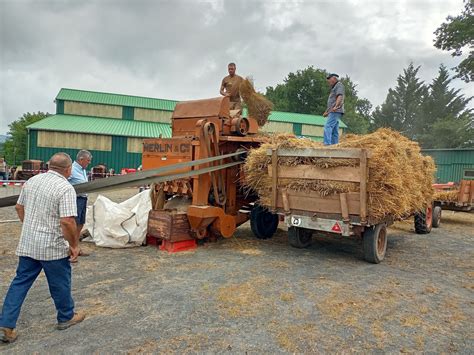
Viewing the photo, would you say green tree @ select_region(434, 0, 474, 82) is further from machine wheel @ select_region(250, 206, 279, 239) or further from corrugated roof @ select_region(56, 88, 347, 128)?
machine wheel @ select_region(250, 206, 279, 239)

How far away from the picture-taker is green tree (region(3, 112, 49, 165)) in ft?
200

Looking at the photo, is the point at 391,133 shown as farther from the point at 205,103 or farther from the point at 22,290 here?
the point at 22,290

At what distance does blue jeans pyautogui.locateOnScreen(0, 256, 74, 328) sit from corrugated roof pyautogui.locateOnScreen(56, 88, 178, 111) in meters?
37.7

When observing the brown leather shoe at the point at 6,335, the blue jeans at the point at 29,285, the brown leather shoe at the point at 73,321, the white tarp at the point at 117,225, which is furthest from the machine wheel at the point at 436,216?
the brown leather shoe at the point at 6,335

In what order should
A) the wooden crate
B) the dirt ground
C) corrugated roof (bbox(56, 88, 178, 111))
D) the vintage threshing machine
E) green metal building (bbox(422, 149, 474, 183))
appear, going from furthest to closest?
corrugated roof (bbox(56, 88, 178, 111)) → green metal building (bbox(422, 149, 474, 183)) → the vintage threshing machine → the wooden crate → the dirt ground

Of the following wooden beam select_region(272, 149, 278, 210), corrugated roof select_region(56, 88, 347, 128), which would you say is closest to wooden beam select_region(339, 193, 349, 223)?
wooden beam select_region(272, 149, 278, 210)

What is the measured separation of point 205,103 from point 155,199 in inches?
81.3

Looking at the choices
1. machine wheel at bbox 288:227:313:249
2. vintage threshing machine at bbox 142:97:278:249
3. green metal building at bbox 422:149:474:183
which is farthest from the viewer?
green metal building at bbox 422:149:474:183

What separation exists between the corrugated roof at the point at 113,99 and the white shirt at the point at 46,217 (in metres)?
37.6

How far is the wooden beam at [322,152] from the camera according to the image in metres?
5.44

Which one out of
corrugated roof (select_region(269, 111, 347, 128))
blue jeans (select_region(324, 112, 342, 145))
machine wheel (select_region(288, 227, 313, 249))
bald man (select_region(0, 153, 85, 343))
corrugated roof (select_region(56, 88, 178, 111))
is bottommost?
machine wheel (select_region(288, 227, 313, 249))

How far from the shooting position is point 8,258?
575 centimetres

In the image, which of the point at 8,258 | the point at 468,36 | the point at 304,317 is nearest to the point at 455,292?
the point at 304,317

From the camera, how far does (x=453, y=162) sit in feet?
76.6
